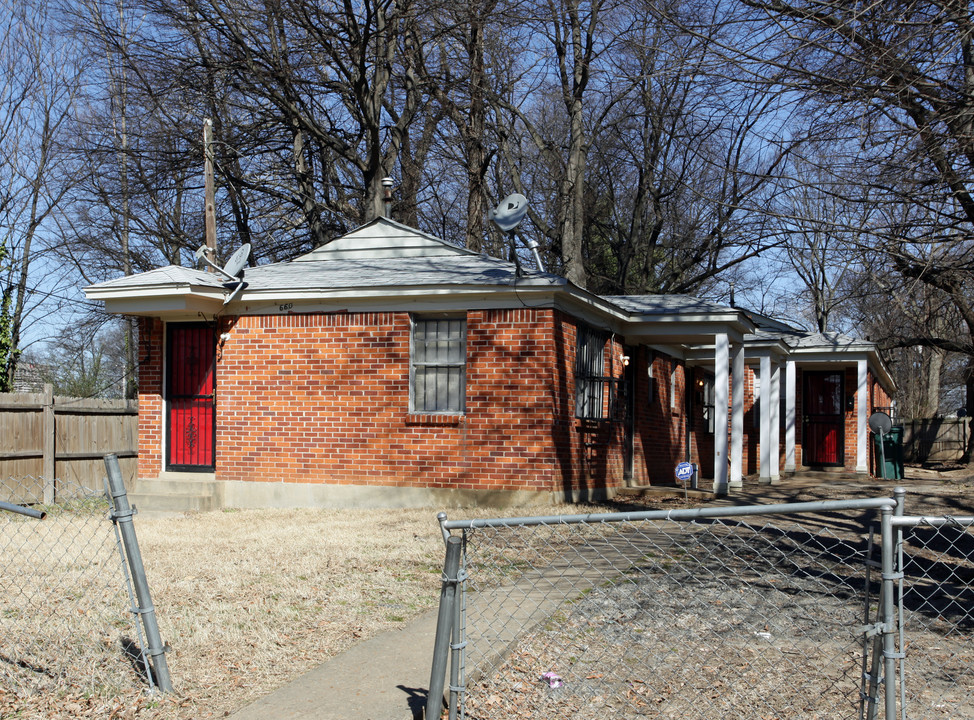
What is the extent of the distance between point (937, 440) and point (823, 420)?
14.6 meters

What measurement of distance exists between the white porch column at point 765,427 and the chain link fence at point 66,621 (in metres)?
13.0

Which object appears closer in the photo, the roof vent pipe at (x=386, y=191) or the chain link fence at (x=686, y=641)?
the chain link fence at (x=686, y=641)

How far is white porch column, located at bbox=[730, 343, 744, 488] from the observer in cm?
1720

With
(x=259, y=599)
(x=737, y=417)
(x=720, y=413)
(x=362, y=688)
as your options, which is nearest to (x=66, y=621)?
(x=259, y=599)

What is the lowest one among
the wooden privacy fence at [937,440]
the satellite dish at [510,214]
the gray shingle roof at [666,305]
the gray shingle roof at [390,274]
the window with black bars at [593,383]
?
→ the wooden privacy fence at [937,440]

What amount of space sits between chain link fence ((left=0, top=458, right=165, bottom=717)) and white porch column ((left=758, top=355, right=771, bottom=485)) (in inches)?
514

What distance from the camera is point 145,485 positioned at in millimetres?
14547

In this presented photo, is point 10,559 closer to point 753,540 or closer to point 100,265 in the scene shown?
point 753,540

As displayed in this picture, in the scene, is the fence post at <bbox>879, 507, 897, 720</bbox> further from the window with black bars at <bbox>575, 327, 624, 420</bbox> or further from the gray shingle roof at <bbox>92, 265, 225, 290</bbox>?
the gray shingle roof at <bbox>92, 265, 225, 290</bbox>

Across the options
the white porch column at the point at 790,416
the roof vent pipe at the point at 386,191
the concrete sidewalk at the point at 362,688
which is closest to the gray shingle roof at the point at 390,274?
the roof vent pipe at the point at 386,191

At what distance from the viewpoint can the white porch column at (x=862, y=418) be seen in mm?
23250

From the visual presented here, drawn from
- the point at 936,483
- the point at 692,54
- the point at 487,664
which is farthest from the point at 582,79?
the point at 487,664

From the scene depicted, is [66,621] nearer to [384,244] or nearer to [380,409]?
[380,409]

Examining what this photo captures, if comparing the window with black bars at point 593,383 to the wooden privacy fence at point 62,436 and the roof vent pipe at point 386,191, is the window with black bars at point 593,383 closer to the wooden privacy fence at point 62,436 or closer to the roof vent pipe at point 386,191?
the roof vent pipe at point 386,191
